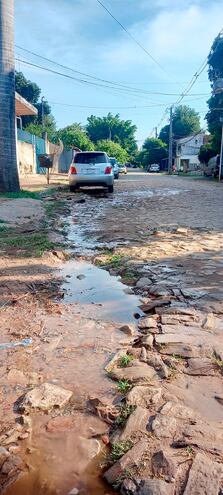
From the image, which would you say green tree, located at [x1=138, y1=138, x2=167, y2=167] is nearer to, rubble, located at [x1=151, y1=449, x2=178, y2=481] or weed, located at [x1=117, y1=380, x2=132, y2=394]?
weed, located at [x1=117, y1=380, x2=132, y2=394]

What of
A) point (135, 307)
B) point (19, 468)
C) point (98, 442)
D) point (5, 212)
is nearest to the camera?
point (19, 468)

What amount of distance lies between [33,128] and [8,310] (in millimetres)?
39702

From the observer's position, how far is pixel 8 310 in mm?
3512

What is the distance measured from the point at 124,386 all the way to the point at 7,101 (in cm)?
1139

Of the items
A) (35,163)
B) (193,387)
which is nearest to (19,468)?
(193,387)

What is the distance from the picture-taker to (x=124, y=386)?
2299 mm

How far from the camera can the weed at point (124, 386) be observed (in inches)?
89.4

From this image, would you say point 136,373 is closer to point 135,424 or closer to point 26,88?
point 135,424

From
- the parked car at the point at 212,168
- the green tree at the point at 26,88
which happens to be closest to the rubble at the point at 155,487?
the parked car at the point at 212,168

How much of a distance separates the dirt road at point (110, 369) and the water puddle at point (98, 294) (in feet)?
0.04

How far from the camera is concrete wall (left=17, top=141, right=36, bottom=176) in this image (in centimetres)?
2230

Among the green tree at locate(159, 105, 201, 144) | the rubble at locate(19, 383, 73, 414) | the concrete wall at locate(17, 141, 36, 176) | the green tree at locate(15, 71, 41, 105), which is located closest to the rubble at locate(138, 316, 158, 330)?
the rubble at locate(19, 383, 73, 414)

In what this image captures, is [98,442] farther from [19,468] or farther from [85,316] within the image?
[85,316]

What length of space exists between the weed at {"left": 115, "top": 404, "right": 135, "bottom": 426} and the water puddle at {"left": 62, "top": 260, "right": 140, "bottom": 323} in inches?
50.6
